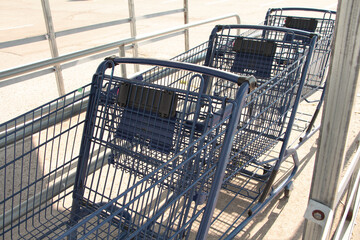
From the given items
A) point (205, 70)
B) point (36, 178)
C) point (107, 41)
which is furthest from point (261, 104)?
point (107, 41)

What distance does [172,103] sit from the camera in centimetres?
193

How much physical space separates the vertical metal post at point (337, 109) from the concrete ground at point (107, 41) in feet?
4.96

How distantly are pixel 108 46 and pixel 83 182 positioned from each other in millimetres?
1926

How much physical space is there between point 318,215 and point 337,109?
0.38m

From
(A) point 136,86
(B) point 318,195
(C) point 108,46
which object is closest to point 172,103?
(A) point 136,86

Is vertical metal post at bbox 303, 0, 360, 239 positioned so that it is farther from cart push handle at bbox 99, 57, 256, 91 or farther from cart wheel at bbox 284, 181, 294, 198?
cart wheel at bbox 284, 181, 294, 198

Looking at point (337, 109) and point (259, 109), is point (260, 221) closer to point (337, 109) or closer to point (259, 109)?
point (259, 109)

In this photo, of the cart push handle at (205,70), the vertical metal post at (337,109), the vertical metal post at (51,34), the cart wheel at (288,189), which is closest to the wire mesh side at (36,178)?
the cart push handle at (205,70)

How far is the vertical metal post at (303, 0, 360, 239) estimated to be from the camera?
1.00 metres

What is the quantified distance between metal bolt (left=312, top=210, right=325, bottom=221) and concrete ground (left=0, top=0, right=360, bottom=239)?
146cm

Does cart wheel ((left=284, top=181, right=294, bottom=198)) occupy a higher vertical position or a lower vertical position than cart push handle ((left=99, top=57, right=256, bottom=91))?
lower

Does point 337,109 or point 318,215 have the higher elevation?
point 337,109

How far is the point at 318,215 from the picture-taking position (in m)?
1.24

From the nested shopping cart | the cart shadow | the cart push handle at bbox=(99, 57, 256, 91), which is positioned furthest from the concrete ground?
the cart push handle at bbox=(99, 57, 256, 91)
